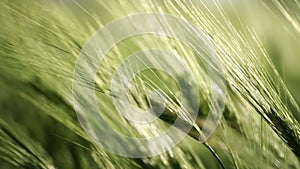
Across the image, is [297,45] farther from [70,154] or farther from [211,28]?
[70,154]

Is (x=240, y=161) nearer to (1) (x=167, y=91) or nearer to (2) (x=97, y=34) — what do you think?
(1) (x=167, y=91)

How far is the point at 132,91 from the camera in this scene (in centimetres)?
69

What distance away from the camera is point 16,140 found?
2.46 feet

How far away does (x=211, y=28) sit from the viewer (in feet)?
2.29

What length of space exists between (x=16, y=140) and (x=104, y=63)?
0.16m

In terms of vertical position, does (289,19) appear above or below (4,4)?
below

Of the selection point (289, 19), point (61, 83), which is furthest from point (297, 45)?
point (61, 83)

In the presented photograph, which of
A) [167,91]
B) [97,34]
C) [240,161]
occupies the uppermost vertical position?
[97,34]

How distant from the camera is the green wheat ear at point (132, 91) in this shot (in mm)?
677

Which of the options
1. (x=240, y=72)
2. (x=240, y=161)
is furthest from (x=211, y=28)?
(x=240, y=161)

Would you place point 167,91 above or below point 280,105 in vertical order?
above

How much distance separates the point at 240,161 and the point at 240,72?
11cm

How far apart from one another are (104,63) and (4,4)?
0.13 metres

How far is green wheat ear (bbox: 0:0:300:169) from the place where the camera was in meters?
0.68
